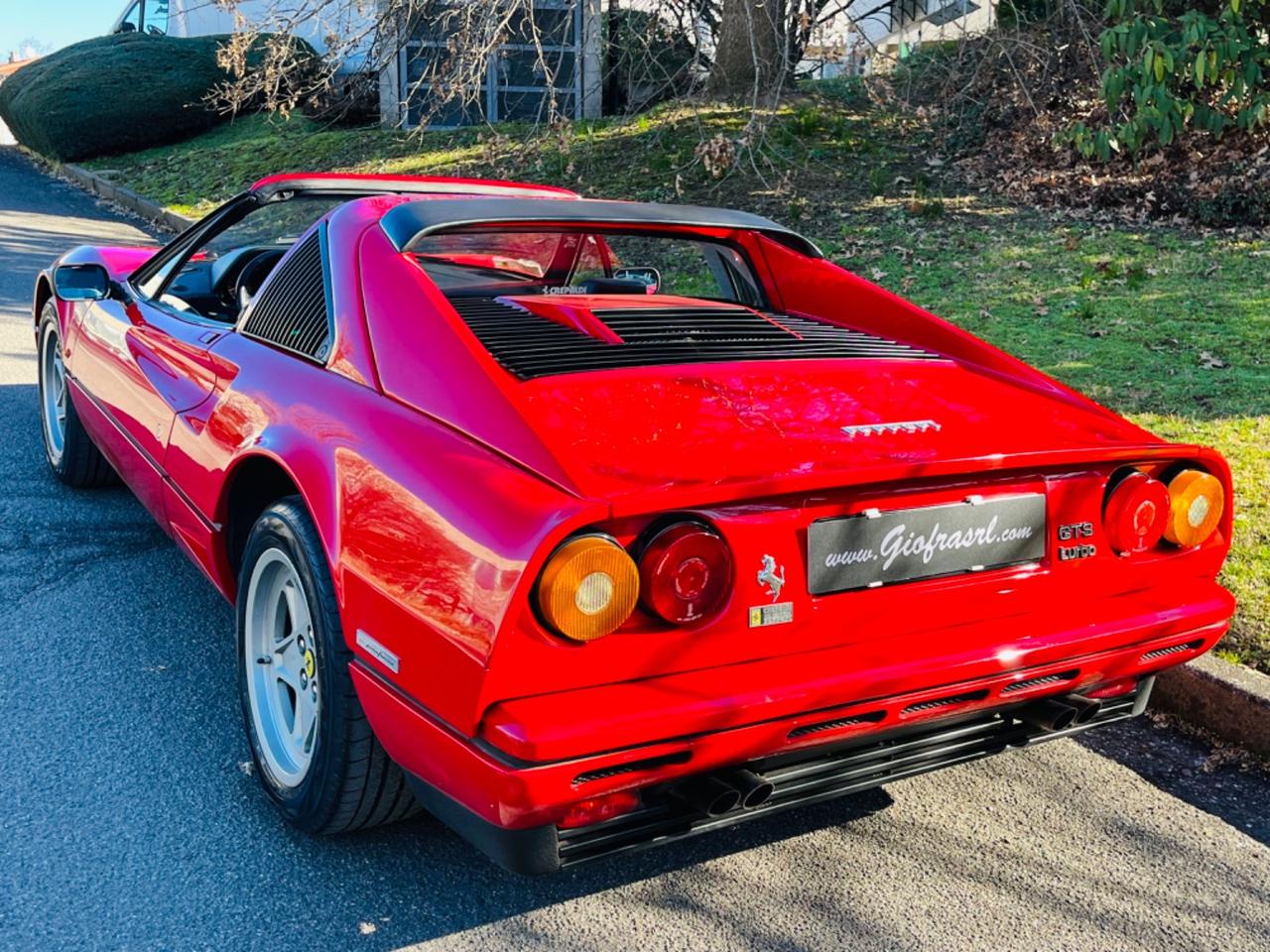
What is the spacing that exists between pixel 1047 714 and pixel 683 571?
39.1 inches

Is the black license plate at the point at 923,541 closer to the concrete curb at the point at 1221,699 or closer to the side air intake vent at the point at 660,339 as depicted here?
the side air intake vent at the point at 660,339

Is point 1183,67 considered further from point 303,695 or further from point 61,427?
point 303,695

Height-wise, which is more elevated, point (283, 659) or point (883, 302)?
point (883, 302)

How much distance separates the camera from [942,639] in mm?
2500

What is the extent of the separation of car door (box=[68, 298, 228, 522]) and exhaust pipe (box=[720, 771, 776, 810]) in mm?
1867

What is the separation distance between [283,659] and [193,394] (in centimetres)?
93

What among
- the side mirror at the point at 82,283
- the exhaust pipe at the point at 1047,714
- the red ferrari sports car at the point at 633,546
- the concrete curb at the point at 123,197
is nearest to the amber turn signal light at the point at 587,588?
the red ferrari sports car at the point at 633,546

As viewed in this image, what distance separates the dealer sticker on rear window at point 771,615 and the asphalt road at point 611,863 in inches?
27.2

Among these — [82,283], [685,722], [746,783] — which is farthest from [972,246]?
[685,722]

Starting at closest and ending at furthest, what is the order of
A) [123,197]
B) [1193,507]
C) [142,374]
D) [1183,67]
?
[1193,507] < [142,374] < [1183,67] < [123,197]

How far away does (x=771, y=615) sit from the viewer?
2340mm

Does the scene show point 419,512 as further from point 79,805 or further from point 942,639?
point 79,805

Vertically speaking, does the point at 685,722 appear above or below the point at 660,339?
below

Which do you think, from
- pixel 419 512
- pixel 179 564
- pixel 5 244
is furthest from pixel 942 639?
pixel 5 244
